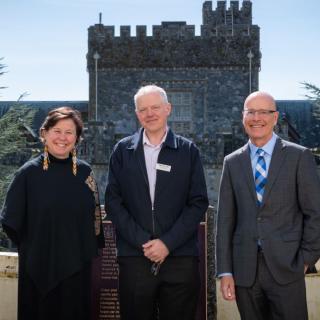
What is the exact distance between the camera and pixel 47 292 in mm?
4453

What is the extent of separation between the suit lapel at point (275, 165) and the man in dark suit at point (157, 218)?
62 centimetres

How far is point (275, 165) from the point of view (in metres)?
→ 4.22

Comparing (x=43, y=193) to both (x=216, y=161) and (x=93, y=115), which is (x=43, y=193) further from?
(x=93, y=115)

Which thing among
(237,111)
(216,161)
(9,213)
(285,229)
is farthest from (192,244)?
(237,111)

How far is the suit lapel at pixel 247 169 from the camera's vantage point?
4.24m

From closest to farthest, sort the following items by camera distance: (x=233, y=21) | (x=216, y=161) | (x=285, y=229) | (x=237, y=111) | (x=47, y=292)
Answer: (x=285, y=229) → (x=47, y=292) → (x=216, y=161) → (x=237, y=111) → (x=233, y=21)

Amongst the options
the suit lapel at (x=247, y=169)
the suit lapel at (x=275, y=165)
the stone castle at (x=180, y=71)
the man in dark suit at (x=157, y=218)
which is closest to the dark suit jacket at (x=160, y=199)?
the man in dark suit at (x=157, y=218)

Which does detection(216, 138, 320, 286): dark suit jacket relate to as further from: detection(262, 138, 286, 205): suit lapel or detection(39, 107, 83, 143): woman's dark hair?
detection(39, 107, 83, 143): woman's dark hair

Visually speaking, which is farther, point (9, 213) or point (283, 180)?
point (9, 213)

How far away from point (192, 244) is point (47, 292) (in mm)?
1246

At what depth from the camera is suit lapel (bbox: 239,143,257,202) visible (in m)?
4.24

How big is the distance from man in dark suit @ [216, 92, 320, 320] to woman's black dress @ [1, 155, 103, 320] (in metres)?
1.18

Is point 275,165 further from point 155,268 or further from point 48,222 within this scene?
point 48,222

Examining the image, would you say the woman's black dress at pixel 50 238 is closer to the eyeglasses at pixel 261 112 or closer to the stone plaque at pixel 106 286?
the stone plaque at pixel 106 286
